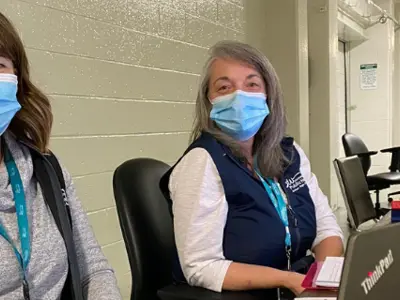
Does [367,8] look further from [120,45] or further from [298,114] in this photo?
[120,45]

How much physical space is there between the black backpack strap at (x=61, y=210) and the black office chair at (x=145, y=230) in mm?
298

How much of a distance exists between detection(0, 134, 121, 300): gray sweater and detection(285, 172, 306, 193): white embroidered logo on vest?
2.19ft

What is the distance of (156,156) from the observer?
9.97 feet

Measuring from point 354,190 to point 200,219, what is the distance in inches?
53.6

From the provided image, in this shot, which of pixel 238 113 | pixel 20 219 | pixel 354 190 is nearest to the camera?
pixel 20 219

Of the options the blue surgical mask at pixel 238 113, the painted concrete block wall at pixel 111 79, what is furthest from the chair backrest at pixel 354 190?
the painted concrete block wall at pixel 111 79

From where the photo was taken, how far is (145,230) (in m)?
1.60

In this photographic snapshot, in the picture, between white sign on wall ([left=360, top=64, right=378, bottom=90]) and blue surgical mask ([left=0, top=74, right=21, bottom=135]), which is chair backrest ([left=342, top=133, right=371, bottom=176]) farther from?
blue surgical mask ([left=0, top=74, right=21, bottom=135])

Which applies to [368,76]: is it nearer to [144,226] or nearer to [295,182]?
[295,182]

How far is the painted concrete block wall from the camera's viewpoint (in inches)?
91.8

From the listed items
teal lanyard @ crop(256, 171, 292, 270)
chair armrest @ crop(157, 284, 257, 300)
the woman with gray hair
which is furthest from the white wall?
chair armrest @ crop(157, 284, 257, 300)

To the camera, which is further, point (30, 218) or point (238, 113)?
point (238, 113)

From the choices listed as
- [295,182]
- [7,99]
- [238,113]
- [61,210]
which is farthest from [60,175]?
[295,182]

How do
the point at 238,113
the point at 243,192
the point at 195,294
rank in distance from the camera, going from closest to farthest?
the point at 195,294 → the point at 243,192 → the point at 238,113
